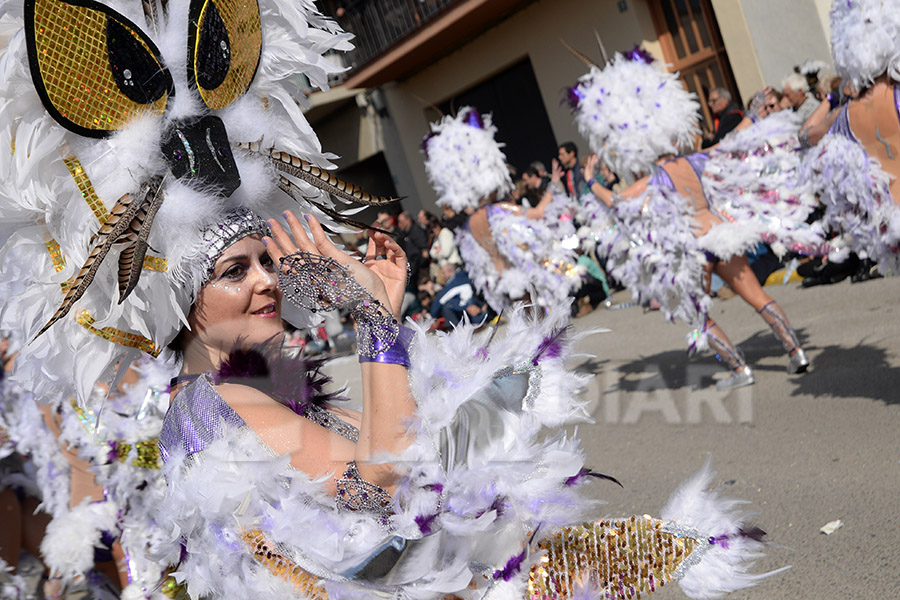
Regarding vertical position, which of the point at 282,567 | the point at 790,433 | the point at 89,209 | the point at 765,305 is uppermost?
the point at 89,209

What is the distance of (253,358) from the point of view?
2.04 meters

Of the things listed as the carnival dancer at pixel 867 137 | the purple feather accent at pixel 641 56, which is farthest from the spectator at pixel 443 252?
the carnival dancer at pixel 867 137

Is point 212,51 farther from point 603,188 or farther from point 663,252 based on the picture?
point 603,188

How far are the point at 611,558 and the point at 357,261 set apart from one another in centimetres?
88

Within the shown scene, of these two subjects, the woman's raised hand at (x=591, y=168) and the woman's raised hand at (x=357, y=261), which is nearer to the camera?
the woman's raised hand at (x=357, y=261)

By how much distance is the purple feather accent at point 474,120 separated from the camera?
27.3 ft

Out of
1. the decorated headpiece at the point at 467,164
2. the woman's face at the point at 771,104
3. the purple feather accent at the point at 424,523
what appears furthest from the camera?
the woman's face at the point at 771,104

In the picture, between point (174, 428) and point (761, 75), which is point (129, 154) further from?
point (761, 75)

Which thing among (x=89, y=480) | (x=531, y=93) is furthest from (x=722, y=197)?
(x=531, y=93)

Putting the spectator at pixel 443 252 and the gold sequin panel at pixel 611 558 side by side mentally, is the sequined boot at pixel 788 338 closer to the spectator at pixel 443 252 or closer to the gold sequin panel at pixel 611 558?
the gold sequin panel at pixel 611 558

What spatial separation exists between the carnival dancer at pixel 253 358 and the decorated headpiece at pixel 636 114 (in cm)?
448

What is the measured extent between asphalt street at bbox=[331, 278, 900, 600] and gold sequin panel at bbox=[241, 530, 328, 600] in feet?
3.47

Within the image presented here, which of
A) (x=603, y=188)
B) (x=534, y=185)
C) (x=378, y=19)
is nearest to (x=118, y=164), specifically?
(x=603, y=188)

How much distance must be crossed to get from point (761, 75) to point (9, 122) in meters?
10.4
